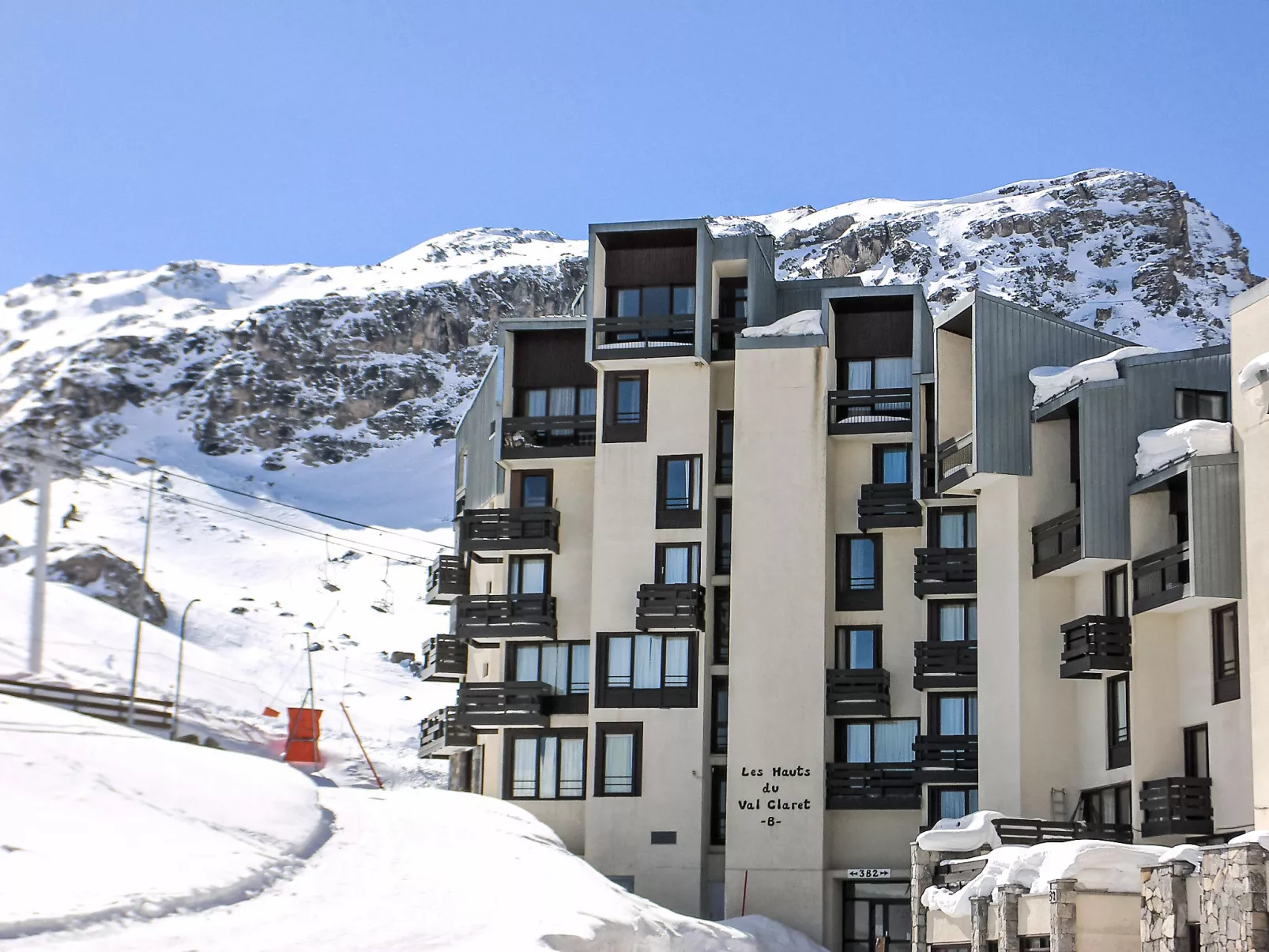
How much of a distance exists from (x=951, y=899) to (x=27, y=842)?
21.0 metres

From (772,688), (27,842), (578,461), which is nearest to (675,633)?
(772,688)

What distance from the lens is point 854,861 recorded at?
181 ft

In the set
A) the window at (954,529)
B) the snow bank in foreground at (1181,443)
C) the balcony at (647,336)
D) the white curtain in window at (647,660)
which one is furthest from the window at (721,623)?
the snow bank in foreground at (1181,443)

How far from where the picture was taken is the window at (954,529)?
56281mm

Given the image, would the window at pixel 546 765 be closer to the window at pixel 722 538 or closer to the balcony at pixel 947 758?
the window at pixel 722 538

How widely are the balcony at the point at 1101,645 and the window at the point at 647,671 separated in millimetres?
14395

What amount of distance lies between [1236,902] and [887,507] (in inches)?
1062

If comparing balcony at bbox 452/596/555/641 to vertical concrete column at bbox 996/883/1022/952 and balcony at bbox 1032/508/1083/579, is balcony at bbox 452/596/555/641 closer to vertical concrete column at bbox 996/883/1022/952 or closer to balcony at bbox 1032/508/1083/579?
balcony at bbox 1032/508/1083/579

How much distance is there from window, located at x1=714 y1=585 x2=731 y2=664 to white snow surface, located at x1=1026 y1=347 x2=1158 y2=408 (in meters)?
13.0

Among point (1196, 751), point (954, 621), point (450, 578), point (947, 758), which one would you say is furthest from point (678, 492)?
point (1196, 751)

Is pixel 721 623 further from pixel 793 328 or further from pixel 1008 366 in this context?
pixel 1008 366

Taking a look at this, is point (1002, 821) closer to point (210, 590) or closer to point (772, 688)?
point (772, 688)

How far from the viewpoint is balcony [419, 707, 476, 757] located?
62062 millimetres

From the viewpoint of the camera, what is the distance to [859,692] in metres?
55.9
